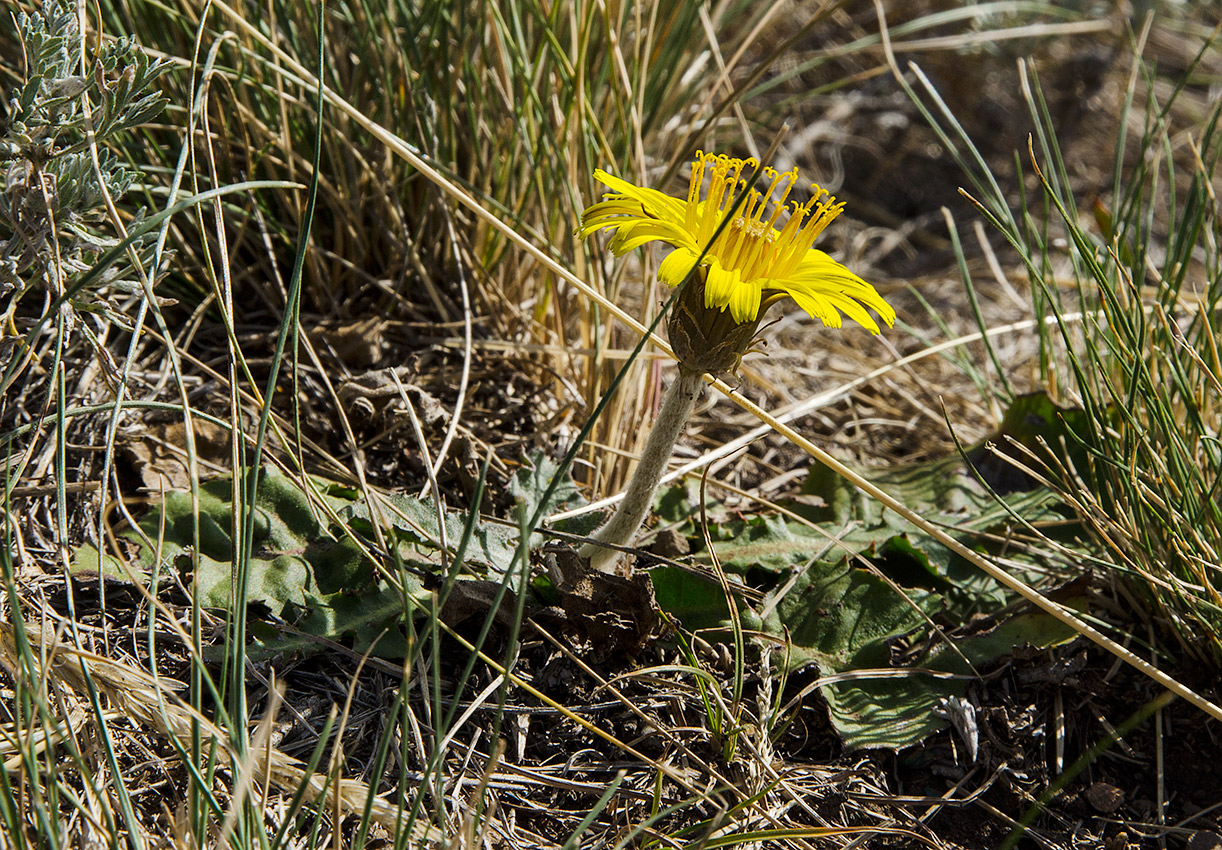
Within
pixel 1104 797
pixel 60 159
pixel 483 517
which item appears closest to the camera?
pixel 60 159

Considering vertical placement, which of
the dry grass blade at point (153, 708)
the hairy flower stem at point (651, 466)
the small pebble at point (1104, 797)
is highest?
the hairy flower stem at point (651, 466)

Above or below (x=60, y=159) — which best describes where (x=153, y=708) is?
below

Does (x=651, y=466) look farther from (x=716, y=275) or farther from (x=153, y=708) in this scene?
(x=153, y=708)

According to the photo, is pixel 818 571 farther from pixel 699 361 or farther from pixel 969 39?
pixel 969 39

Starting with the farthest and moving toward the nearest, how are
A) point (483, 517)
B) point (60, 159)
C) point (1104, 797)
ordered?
point (483, 517) < point (1104, 797) < point (60, 159)

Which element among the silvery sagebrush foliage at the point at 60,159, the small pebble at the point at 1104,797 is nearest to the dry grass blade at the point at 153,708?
the silvery sagebrush foliage at the point at 60,159

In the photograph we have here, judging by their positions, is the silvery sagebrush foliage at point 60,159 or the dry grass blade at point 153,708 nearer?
the dry grass blade at point 153,708

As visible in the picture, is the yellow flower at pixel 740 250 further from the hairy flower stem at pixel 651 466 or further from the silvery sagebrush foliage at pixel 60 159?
the silvery sagebrush foliage at pixel 60 159

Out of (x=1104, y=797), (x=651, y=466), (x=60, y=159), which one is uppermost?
(x=60, y=159)

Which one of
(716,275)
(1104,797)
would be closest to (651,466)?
(716,275)
